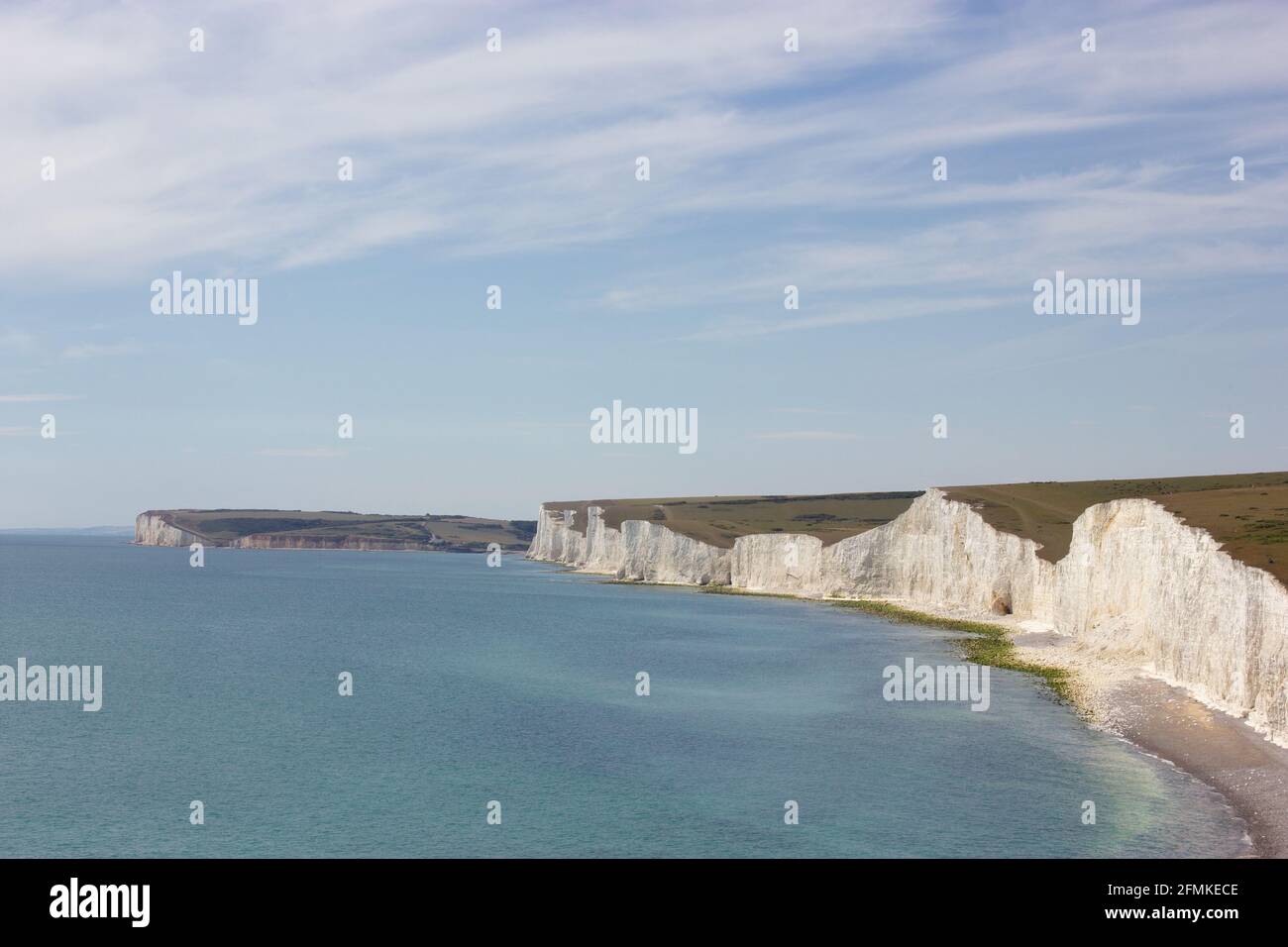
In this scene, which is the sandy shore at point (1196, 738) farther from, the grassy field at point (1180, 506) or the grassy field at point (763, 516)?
the grassy field at point (763, 516)

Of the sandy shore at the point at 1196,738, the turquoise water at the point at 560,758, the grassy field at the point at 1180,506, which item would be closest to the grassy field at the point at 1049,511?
the grassy field at the point at 1180,506

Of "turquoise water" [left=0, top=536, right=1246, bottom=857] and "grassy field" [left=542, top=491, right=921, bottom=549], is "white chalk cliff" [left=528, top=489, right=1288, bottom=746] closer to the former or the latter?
"turquoise water" [left=0, top=536, right=1246, bottom=857]

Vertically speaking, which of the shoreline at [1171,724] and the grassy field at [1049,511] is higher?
the grassy field at [1049,511]

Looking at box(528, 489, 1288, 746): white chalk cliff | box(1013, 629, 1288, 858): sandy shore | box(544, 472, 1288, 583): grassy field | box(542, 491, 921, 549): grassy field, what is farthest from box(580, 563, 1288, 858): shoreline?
box(542, 491, 921, 549): grassy field

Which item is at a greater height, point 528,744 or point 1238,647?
point 1238,647
